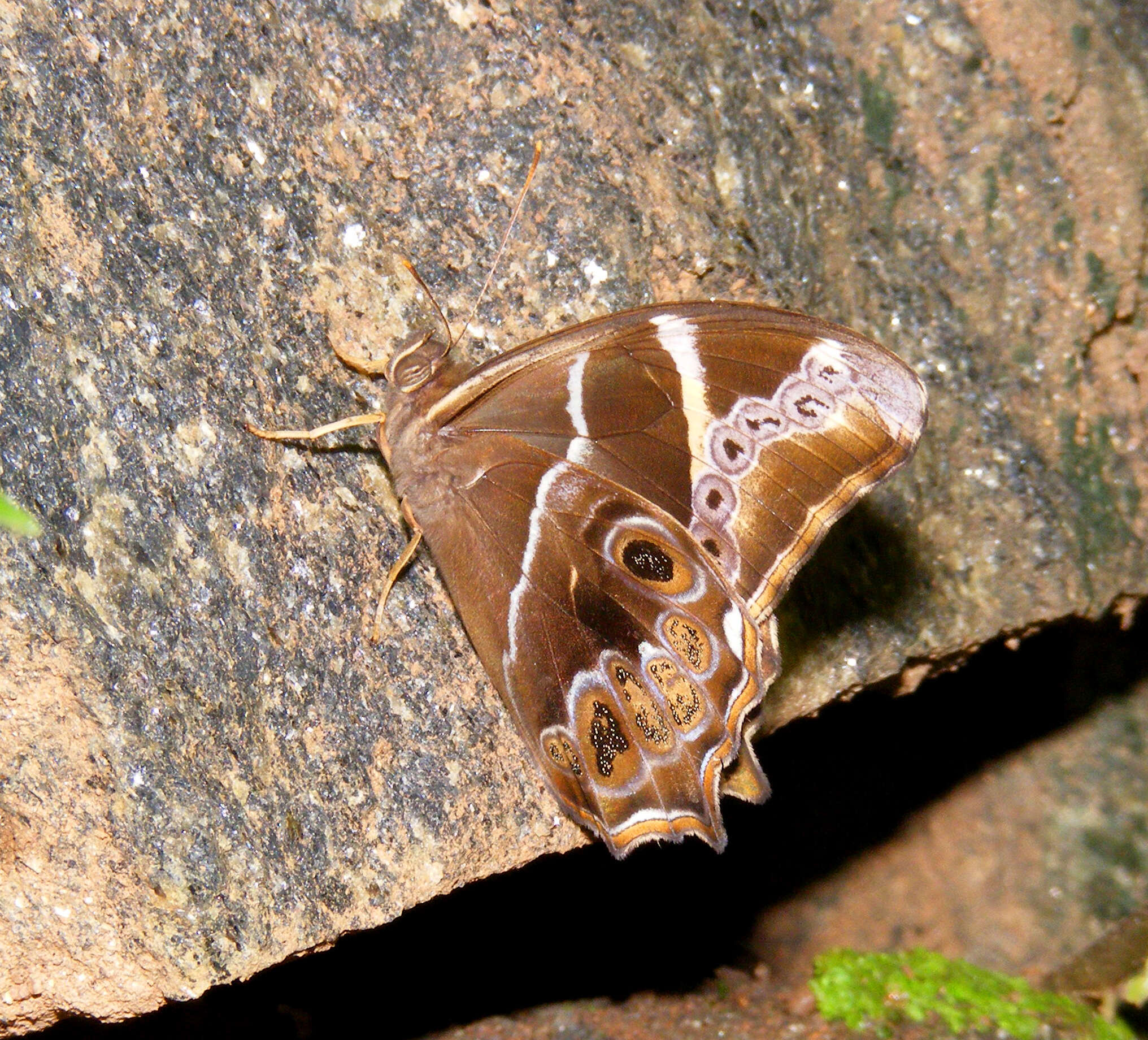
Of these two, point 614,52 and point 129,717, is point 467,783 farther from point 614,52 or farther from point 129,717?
point 614,52

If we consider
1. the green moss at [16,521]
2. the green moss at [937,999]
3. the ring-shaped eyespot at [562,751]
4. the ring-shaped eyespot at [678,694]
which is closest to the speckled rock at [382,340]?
the ring-shaped eyespot at [562,751]

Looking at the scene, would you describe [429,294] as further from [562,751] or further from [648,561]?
[562,751]

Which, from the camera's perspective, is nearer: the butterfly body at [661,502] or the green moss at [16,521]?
the green moss at [16,521]

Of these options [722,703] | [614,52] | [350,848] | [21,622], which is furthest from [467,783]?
[614,52]

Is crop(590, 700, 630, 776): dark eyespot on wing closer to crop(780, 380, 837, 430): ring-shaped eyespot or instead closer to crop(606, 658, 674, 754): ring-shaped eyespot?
crop(606, 658, 674, 754): ring-shaped eyespot

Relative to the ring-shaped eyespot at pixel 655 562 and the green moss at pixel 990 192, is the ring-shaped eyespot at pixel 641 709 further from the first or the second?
the green moss at pixel 990 192

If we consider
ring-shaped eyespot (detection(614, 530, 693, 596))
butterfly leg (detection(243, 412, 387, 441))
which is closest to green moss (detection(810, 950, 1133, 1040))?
ring-shaped eyespot (detection(614, 530, 693, 596))

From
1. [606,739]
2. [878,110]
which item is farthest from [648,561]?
[878,110]
